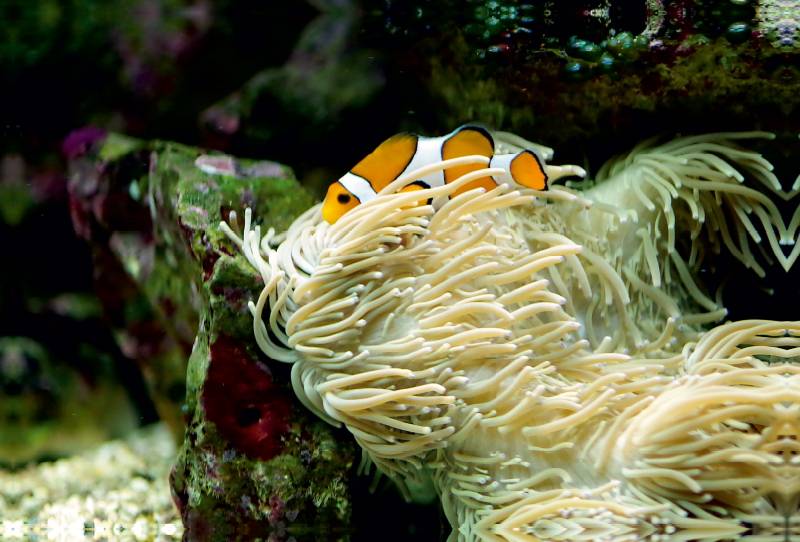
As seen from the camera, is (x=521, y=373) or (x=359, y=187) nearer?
(x=521, y=373)

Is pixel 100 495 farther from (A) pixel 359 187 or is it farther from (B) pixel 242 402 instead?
(A) pixel 359 187

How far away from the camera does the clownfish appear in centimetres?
135

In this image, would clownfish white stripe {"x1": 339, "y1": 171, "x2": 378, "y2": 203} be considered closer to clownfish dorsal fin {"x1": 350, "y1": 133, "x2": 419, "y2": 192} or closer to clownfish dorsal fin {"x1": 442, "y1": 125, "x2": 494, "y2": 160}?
clownfish dorsal fin {"x1": 350, "y1": 133, "x2": 419, "y2": 192}

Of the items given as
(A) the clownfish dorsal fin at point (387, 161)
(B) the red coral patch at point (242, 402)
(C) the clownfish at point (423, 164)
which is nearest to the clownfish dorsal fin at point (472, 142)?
(C) the clownfish at point (423, 164)

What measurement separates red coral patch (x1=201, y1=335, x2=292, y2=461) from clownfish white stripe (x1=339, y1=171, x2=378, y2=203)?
0.42 metres

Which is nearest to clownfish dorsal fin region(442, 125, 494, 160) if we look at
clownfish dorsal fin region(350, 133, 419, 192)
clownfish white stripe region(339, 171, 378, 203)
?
clownfish dorsal fin region(350, 133, 419, 192)

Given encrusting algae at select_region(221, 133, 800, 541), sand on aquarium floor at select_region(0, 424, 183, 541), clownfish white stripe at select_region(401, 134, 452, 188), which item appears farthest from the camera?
sand on aquarium floor at select_region(0, 424, 183, 541)

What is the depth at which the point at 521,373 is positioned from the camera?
44.6 inches

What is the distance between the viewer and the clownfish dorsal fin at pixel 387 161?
140 centimetres

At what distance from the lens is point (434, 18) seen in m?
1.66

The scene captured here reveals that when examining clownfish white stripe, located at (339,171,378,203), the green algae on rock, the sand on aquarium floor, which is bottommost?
the sand on aquarium floor

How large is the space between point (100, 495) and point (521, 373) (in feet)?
4.64

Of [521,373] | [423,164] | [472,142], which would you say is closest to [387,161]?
[423,164]

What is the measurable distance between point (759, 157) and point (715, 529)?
0.90 meters
